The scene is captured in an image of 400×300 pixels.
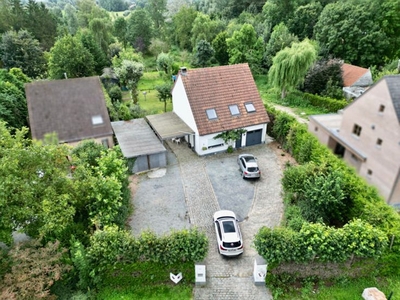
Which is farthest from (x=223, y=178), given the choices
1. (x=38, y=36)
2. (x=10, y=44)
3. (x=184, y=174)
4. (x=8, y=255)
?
(x=38, y=36)

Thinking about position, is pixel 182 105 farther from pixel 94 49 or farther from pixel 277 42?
pixel 277 42

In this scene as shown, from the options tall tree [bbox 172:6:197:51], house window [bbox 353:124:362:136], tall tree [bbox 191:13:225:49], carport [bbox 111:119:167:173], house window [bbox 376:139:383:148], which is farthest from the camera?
tall tree [bbox 172:6:197:51]

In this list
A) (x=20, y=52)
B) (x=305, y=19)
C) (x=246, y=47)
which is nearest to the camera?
(x=20, y=52)

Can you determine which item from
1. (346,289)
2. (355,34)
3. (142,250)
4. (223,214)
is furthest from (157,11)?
(346,289)

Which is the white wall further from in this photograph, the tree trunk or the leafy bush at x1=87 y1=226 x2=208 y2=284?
the tree trunk

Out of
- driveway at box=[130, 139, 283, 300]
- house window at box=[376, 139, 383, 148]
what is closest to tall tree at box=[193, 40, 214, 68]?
driveway at box=[130, 139, 283, 300]

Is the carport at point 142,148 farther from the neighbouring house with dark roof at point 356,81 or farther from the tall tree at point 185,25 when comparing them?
the tall tree at point 185,25

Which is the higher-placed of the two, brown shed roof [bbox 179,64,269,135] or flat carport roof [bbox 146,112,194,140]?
brown shed roof [bbox 179,64,269,135]
